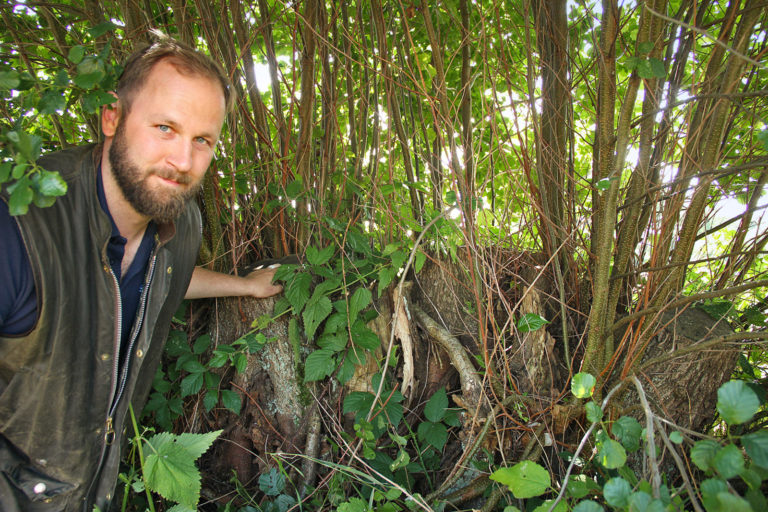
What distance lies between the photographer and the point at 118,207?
1774mm

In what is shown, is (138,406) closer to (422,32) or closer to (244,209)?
(244,209)

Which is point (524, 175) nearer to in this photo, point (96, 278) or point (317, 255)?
point (317, 255)

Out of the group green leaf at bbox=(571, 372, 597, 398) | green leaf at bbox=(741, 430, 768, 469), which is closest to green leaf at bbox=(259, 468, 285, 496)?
green leaf at bbox=(571, 372, 597, 398)

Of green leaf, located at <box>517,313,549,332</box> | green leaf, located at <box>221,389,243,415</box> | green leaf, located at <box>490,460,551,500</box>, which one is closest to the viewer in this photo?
green leaf, located at <box>490,460,551,500</box>

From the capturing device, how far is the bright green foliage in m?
1.47

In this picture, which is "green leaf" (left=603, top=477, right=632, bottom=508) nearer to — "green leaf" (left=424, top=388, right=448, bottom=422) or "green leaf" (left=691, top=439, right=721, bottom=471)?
"green leaf" (left=691, top=439, right=721, bottom=471)

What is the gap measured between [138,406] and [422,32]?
8.47 feet

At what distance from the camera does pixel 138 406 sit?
7.07 feet

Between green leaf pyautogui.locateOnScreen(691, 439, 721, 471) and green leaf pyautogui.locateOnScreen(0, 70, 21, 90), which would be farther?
green leaf pyautogui.locateOnScreen(0, 70, 21, 90)

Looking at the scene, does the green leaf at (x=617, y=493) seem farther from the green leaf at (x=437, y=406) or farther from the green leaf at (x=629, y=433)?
the green leaf at (x=437, y=406)

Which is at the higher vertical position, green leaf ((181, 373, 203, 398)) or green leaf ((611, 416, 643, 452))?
green leaf ((611, 416, 643, 452))

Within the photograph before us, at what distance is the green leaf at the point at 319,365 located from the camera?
214 cm

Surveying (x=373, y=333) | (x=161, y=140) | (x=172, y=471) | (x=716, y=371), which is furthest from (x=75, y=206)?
(x=716, y=371)

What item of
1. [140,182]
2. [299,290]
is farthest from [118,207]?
[299,290]
